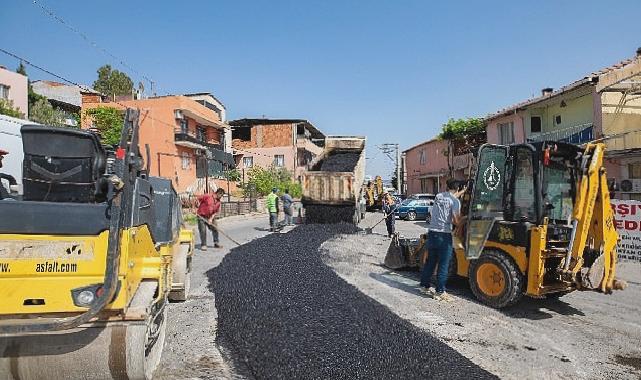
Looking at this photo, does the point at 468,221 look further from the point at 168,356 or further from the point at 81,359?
the point at 81,359

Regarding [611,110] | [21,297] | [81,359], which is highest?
[611,110]

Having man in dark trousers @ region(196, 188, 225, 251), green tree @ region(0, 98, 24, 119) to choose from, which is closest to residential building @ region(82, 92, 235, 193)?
green tree @ region(0, 98, 24, 119)

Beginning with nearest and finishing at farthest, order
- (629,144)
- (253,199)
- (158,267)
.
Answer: (158,267), (629,144), (253,199)

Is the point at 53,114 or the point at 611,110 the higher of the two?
A: the point at 53,114

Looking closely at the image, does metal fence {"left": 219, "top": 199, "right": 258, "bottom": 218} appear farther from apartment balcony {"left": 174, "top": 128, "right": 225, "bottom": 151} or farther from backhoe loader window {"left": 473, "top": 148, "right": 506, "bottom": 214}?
backhoe loader window {"left": 473, "top": 148, "right": 506, "bottom": 214}

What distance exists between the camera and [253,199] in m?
27.3

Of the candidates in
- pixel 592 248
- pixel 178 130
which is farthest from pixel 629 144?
pixel 178 130

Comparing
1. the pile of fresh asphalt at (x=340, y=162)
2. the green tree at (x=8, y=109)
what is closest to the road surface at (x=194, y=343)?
the pile of fresh asphalt at (x=340, y=162)

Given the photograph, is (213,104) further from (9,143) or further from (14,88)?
(9,143)

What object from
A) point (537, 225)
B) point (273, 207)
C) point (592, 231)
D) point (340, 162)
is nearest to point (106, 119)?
point (273, 207)

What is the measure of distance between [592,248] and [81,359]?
5.29 meters

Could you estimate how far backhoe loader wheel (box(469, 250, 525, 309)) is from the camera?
5293mm

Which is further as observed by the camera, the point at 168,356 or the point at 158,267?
the point at 168,356

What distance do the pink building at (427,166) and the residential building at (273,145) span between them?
846cm
